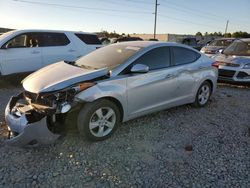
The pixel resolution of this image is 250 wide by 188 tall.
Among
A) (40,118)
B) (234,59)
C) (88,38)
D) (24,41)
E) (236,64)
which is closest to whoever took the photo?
(40,118)

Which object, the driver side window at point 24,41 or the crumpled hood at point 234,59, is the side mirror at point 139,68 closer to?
the driver side window at point 24,41

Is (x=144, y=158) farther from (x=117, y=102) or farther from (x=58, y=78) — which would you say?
(x=58, y=78)

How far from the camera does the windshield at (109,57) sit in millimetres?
4431

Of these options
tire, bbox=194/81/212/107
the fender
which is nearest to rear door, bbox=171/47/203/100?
tire, bbox=194/81/212/107

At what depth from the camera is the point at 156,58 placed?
187 inches

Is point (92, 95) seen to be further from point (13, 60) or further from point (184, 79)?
point (13, 60)

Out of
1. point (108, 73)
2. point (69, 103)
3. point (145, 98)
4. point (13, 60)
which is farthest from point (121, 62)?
point (13, 60)

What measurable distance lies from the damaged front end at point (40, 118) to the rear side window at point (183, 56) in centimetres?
231

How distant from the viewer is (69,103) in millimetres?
3588

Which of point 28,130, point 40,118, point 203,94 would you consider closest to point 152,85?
point 203,94

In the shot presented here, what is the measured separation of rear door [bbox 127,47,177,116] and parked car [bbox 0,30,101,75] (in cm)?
435

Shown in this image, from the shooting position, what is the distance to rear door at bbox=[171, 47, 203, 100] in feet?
16.8

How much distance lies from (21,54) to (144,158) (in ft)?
18.0

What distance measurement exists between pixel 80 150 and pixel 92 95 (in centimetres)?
81
